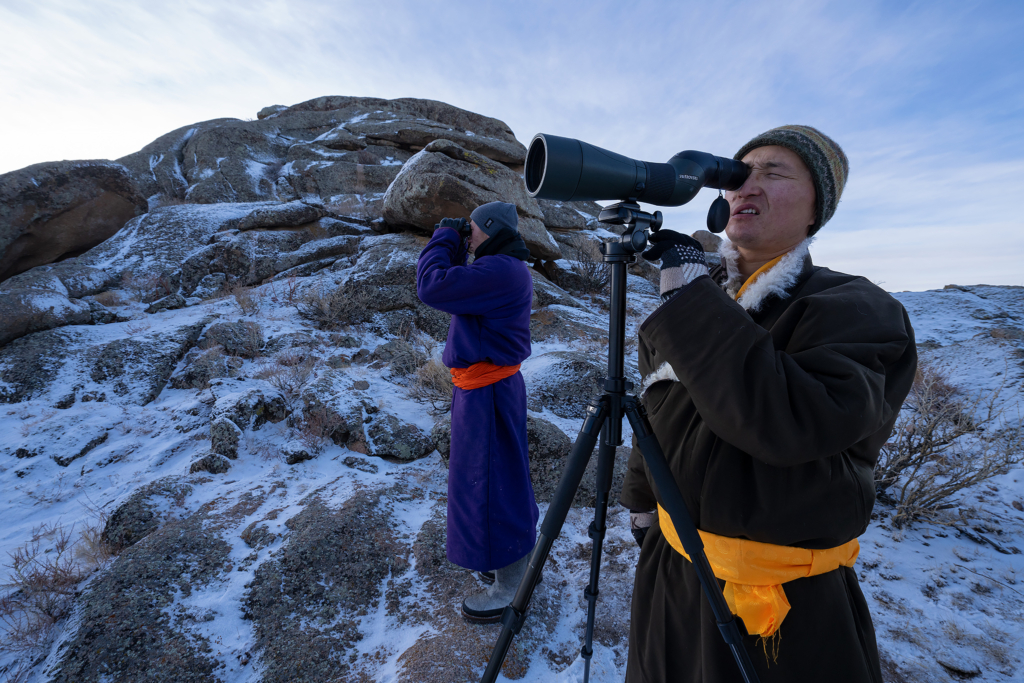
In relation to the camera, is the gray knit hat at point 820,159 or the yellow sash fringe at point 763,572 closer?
the yellow sash fringe at point 763,572

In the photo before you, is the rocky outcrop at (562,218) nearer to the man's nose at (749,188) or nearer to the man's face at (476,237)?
the man's face at (476,237)

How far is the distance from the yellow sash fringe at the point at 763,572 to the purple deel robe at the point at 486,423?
1.29 meters

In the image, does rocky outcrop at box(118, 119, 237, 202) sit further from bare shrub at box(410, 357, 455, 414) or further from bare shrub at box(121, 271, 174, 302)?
bare shrub at box(410, 357, 455, 414)

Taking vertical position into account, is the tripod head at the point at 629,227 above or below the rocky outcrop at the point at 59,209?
below

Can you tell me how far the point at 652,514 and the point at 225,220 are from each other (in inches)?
381

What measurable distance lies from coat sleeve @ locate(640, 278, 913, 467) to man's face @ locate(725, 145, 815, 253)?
0.27 meters

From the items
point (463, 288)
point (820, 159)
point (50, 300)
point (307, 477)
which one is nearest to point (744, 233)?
point (820, 159)

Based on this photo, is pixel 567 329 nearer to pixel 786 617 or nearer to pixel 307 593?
pixel 307 593

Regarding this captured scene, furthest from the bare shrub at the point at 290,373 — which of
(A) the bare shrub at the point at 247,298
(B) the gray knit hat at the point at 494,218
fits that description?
(B) the gray knit hat at the point at 494,218

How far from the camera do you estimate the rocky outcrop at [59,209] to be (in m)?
7.68

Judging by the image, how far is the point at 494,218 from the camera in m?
2.38

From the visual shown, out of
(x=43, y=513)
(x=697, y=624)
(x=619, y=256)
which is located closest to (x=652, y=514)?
(x=697, y=624)

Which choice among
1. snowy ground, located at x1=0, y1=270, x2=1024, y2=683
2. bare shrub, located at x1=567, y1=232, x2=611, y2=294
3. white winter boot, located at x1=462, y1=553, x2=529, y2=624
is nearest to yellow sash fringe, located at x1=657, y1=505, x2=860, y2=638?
snowy ground, located at x1=0, y1=270, x2=1024, y2=683

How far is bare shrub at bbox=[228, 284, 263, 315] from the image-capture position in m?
6.41
